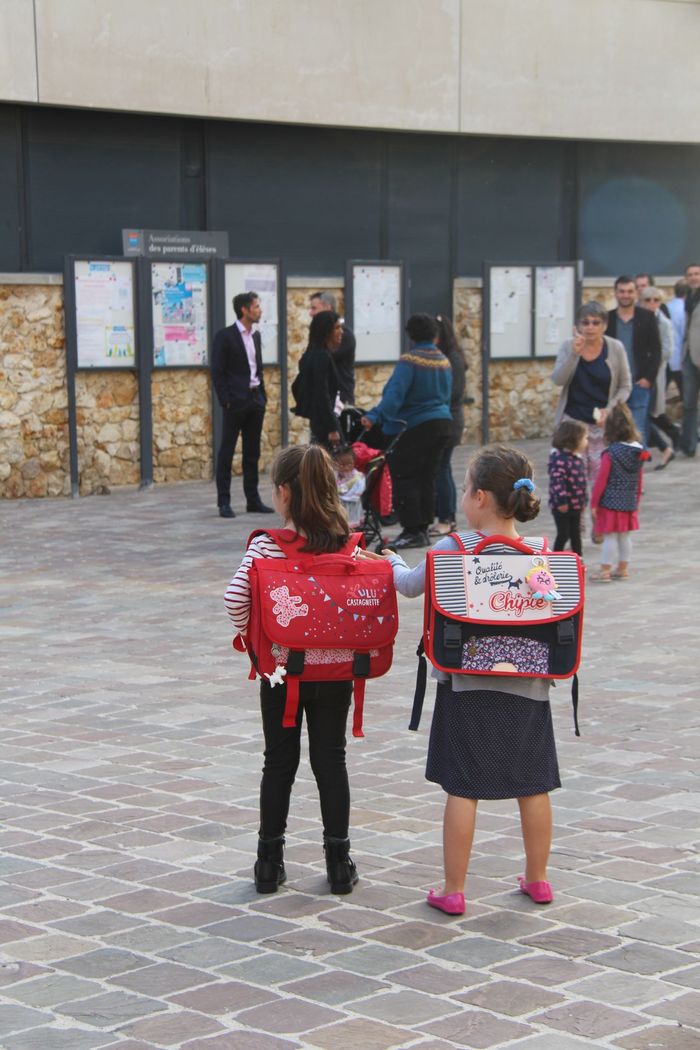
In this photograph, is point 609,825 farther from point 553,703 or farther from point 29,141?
point 29,141

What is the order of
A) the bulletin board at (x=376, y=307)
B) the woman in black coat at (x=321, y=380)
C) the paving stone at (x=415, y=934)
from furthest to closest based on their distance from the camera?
the bulletin board at (x=376, y=307), the woman in black coat at (x=321, y=380), the paving stone at (x=415, y=934)

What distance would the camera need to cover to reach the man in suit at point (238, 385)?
1438 centimetres

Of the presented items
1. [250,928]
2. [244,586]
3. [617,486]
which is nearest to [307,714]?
[244,586]

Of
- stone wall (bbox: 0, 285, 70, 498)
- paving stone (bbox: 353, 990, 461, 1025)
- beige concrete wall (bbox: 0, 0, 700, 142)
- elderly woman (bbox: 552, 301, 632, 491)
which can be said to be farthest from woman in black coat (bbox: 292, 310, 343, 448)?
paving stone (bbox: 353, 990, 461, 1025)

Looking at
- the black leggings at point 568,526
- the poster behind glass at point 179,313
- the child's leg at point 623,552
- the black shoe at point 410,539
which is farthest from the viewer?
the poster behind glass at point 179,313

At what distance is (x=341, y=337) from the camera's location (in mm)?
13320

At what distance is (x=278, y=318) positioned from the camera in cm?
1756

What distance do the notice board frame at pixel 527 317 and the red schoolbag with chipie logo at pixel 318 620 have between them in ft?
49.5

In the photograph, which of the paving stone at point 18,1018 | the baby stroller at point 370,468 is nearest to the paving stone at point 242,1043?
the paving stone at point 18,1018

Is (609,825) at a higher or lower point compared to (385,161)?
lower

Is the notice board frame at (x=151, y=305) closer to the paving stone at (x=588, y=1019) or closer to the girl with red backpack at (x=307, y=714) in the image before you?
the girl with red backpack at (x=307, y=714)

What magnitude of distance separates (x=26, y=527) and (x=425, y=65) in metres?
8.17

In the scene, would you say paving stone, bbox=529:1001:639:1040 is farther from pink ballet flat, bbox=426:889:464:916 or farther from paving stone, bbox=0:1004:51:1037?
paving stone, bbox=0:1004:51:1037

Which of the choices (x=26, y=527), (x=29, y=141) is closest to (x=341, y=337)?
(x=26, y=527)
